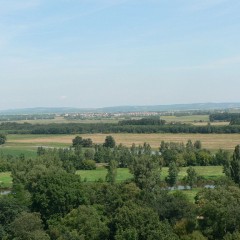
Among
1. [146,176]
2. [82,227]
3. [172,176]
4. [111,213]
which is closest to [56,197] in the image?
[111,213]

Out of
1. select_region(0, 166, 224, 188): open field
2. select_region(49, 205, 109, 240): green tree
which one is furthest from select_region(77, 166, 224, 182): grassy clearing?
select_region(49, 205, 109, 240): green tree

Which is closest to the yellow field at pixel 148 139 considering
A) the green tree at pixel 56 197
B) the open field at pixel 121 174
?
the open field at pixel 121 174

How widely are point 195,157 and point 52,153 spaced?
23.1 meters

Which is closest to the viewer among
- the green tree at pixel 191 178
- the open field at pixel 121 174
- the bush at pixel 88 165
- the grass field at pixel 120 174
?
the green tree at pixel 191 178

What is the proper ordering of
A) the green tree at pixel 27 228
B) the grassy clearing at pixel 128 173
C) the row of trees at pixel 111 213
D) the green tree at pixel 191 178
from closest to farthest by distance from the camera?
1. the row of trees at pixel 111 213
2. the green tree at pixel 27 228
3. the green tree at pixel 191 178
4. the grassy clearing at pixel 128 173

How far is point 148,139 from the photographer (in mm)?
104500

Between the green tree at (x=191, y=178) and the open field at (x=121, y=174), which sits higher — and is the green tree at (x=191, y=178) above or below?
above

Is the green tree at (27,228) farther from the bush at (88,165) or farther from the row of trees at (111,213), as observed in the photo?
the bush at (88,165)

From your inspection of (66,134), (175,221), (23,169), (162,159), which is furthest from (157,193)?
(66,134)

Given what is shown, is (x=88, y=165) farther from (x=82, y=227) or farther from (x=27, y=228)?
(x=82, y=227)

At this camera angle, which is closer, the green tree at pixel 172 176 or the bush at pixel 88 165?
the green tree at pixel 172 176

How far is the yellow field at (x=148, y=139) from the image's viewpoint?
93475 millimetres

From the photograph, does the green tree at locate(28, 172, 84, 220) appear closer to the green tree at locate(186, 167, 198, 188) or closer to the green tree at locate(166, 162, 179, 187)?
the green tree at locate(166, 162, 179, 187)

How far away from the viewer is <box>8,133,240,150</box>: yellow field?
93.5 meters
